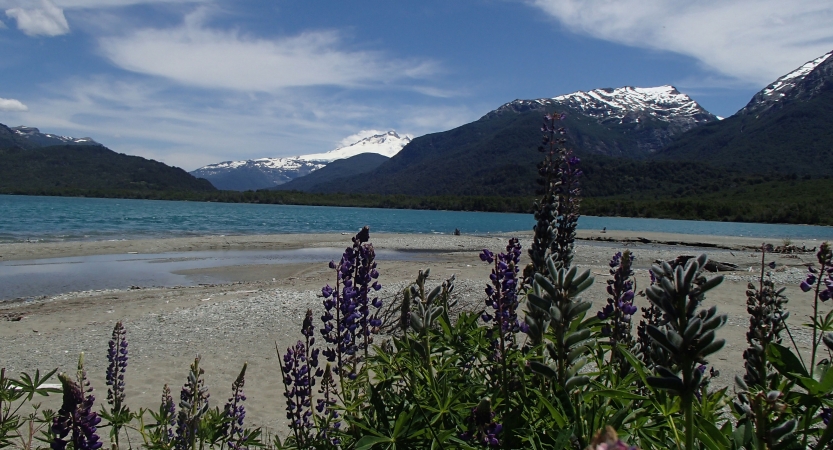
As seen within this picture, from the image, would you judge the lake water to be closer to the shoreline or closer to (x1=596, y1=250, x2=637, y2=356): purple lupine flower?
the shoreline

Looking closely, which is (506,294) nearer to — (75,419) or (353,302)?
(353,302)

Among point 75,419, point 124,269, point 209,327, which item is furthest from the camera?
point 124,269

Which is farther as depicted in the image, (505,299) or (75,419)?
(505,299)

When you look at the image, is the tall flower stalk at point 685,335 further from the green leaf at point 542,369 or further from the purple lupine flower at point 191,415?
the purple lupine flower at point 191,415

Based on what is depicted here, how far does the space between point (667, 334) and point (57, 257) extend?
30.8m

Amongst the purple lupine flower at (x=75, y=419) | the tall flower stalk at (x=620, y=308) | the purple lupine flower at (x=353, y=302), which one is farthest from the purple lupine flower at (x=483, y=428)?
the purple lupine flower at (x=75, y=419)

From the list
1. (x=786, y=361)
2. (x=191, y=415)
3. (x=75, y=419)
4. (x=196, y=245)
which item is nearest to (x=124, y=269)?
(x=196, y=245)

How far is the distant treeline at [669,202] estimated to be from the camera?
93.2 m

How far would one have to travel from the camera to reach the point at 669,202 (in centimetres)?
12019

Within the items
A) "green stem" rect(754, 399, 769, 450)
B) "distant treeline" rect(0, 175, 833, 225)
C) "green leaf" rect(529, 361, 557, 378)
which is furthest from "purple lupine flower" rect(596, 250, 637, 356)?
"distant treeline" rect(0, 175, 833, 225)

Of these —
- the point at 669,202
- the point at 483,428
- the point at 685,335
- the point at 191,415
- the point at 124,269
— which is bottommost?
the point at 124,269

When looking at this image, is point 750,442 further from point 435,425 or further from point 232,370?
point 232,370

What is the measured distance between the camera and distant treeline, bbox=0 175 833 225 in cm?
9325

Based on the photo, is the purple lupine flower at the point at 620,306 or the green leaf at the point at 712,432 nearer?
the green leaf at the point at 712,432
